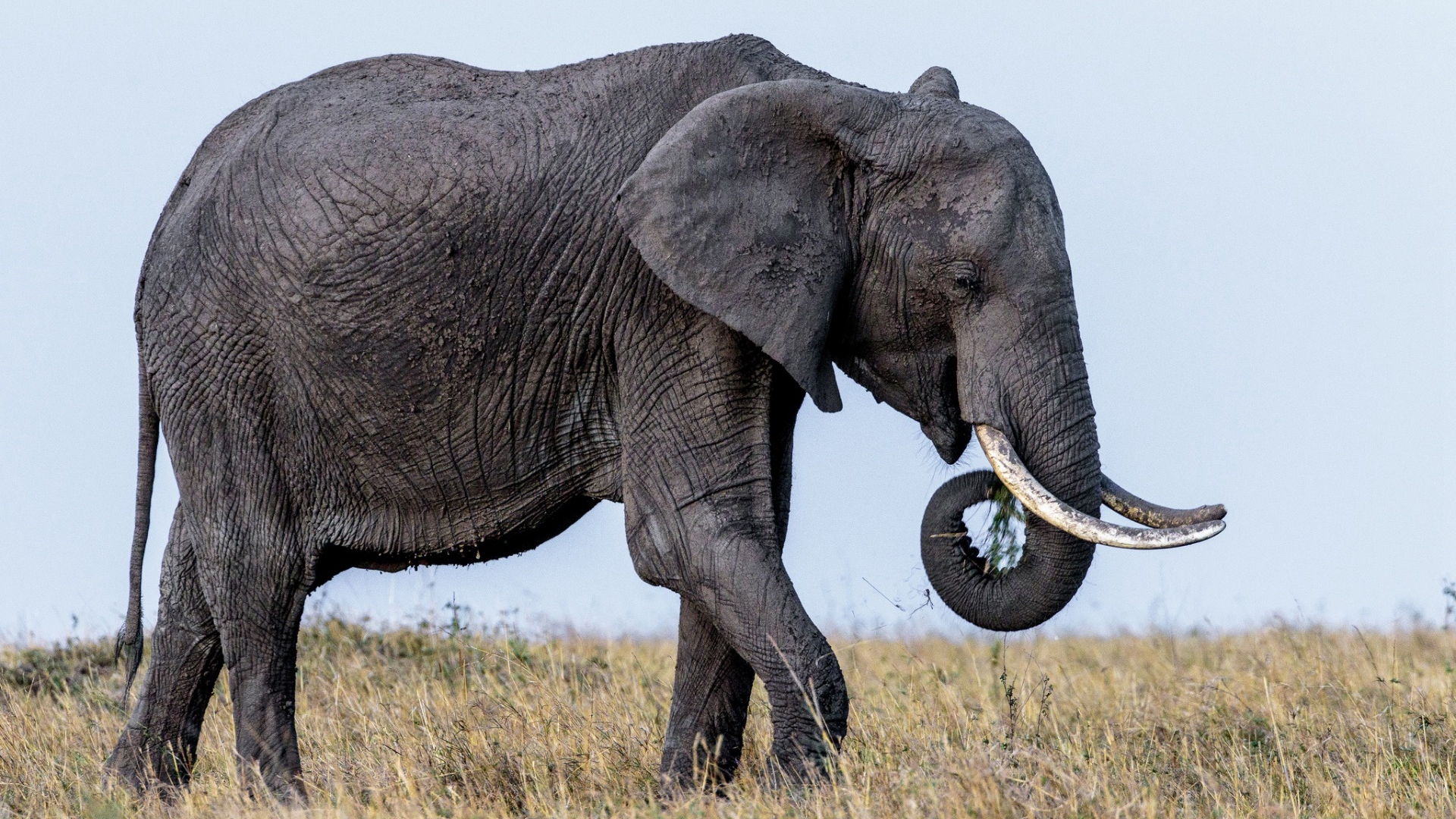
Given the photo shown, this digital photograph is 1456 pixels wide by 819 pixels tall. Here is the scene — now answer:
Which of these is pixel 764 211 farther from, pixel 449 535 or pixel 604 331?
pixel 449 535

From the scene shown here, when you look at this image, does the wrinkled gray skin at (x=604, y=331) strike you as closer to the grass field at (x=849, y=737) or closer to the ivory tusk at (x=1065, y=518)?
the ivory tusk at (x=1065, y=518)

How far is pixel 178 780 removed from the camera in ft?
27.7

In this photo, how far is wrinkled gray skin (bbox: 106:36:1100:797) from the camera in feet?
22.4

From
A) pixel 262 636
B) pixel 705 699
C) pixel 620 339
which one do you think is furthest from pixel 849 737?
pixel 262 636

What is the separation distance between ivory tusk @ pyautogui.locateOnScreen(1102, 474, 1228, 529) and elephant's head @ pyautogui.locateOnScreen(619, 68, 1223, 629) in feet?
0.03

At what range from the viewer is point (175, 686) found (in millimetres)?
8531

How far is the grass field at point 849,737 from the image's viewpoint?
6.55 meters

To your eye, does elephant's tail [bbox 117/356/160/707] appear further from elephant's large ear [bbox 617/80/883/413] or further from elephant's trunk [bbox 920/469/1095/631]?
elephant's trunk [bbox 920/469/1095/631]

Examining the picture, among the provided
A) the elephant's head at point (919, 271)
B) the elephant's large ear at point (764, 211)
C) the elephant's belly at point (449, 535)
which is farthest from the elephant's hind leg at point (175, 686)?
the elephant's head at point (919, 271)

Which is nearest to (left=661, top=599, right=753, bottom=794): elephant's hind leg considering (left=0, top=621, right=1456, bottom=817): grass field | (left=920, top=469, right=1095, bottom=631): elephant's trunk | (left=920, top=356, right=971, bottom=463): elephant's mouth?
(left=0, top=621, right=1456, bottom=817): grass field

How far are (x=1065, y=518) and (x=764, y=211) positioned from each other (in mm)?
1561

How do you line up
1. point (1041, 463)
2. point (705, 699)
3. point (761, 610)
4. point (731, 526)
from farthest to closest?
point (705, 699) → point (731, 526) → point (761, 610) → point (1041, 463)

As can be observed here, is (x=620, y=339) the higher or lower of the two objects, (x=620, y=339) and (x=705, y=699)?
the higher

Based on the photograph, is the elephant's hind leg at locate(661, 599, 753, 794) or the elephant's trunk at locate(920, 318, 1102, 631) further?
the elephant's hind leg at locate(661, 599, 753, 794)
